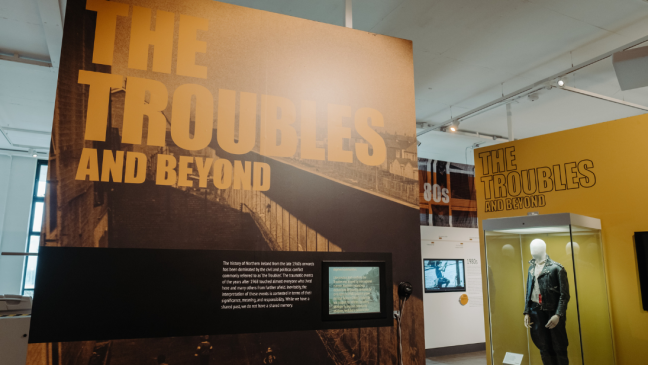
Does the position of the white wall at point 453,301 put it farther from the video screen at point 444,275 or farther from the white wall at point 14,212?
the white wall at point 14,212

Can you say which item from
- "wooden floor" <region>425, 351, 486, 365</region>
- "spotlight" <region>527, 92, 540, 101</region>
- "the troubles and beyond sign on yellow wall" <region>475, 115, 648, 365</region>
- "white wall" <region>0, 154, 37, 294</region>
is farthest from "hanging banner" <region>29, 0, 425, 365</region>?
"white wall" <region>0, 154, 37, 294</region>

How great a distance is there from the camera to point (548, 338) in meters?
4.43

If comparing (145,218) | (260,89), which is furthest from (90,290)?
(260,89)

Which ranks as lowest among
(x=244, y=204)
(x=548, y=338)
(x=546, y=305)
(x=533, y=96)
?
(x=548, y=338)

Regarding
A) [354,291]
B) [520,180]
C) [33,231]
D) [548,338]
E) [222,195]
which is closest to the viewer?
[222,195]

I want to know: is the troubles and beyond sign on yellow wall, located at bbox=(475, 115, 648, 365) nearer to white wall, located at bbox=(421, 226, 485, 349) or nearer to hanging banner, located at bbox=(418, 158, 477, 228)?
white wall, located at bbox=(421, 226, 485, 349)

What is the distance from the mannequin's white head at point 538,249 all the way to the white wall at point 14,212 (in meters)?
10.6

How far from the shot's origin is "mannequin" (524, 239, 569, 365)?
4.32 metres

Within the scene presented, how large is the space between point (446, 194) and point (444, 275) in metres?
1.72

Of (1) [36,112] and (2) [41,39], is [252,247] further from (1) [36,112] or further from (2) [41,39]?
(1) [36,112]

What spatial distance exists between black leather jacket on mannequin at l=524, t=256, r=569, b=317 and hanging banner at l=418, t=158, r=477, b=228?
159 inches

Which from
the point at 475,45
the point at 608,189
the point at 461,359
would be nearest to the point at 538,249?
the point at 608,189

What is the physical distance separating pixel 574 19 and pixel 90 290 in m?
5.36

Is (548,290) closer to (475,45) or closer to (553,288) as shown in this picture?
(553,288)
